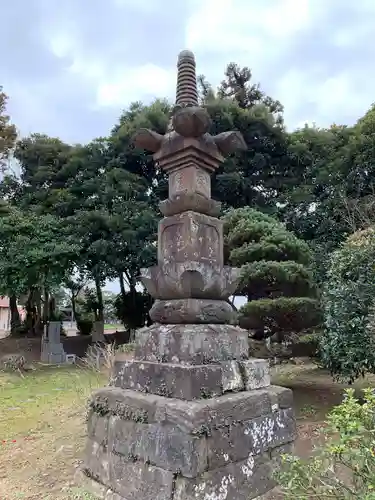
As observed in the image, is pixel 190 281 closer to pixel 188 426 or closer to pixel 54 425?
pixel 188 426

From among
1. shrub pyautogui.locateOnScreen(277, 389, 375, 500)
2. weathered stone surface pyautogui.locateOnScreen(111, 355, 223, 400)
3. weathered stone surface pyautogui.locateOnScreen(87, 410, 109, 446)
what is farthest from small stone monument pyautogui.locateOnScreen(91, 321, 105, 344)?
shrub pyautogui.locateOnScreen(277, 389, 375, 500)

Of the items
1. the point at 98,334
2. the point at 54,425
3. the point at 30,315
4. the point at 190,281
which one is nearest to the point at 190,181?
the point at 190,281

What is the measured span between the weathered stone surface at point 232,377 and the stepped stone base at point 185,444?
0.06m

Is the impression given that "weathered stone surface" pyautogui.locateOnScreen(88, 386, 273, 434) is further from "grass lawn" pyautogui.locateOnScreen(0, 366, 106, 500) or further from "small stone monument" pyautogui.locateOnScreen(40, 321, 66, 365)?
"small stone monument" pyautogui.locateOnScreen(40, 321, 66, 365)

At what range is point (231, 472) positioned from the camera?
2.93 meters

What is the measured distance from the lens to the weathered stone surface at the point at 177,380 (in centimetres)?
303

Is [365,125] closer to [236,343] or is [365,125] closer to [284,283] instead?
[284,283]

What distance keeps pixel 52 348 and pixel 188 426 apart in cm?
1350

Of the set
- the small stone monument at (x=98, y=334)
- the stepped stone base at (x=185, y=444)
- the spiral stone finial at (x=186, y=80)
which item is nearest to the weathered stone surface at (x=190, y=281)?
the stepped stone base at (x=185, y=444)

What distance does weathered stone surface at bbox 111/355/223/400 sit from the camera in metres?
3.03

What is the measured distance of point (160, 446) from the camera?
290 cm

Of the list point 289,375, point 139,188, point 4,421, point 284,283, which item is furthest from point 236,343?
point 139,188

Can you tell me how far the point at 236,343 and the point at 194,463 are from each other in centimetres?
116

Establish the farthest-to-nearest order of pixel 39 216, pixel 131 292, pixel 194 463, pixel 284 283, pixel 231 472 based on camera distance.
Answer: pixel 131 292 < pixel 39 216 < pixel 284 283 < pixel 231 472 < pixel 194 463
